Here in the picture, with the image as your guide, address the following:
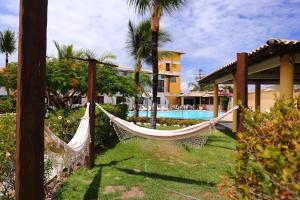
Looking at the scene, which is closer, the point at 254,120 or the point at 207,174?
the point at 254,120

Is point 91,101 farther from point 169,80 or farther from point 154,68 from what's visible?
point 169,80

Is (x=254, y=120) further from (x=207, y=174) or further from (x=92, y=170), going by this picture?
(x=92, y=170)

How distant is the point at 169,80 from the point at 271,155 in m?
42.8

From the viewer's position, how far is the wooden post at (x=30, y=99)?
92.9 inches

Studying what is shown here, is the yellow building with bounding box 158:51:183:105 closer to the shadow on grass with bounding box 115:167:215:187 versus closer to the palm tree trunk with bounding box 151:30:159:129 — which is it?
the palm tree trunk with bounding box 151:30:159:129

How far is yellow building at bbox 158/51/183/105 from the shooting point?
41844 mm

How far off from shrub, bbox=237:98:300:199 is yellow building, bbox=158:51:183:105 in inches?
1534

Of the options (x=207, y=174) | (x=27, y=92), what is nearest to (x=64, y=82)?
(x=207, y=174)

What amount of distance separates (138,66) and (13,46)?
1115 centimetres

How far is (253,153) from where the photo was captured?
2.23m

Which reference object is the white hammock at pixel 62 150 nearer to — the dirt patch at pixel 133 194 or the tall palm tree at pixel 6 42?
the dirt patch at pixel 133 194

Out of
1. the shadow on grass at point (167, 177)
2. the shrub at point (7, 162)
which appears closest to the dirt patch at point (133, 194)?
the shadow on grass at point (167, 177)

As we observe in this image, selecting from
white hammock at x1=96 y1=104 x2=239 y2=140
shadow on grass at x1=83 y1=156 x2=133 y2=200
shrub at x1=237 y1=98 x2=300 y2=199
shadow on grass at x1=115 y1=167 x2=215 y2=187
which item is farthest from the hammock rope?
shrub at x1=237 y1=98 x2=300 y2=199

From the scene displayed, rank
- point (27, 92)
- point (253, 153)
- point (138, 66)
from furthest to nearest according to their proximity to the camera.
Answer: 1. point (138, 66)
2. point (27, 92)
3. point (253, 153)
